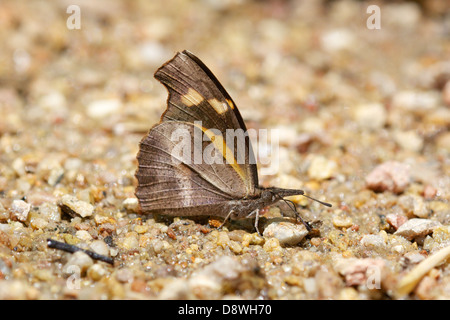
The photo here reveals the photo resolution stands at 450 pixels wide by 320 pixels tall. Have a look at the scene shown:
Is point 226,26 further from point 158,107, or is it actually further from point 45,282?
point 45,282

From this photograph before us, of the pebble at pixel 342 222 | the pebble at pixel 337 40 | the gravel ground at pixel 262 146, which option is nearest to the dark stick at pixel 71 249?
the gravel ground at pixel 262 146

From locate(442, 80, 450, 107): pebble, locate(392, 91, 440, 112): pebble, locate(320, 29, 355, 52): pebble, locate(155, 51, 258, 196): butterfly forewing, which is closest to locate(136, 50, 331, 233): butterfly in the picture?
locate(155, 51, 258, 196): butterfly forewing

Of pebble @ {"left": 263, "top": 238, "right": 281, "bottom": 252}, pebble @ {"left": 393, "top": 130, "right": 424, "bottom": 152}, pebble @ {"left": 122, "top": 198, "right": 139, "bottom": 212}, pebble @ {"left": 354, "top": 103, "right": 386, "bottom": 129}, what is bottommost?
pebble @ {"left": 263, "top": 238, "right": 281, "bottom": 252}

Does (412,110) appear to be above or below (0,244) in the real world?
above

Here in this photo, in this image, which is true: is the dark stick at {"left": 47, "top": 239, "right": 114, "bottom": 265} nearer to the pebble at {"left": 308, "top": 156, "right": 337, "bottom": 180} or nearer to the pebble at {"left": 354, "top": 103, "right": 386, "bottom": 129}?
the pebble at {"left": 308, "top": 156, "right": 337, "bottom": 180}

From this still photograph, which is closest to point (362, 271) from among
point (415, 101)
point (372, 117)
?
point (372, 117)

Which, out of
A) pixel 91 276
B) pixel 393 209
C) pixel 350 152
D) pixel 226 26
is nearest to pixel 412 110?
pixel 350 152

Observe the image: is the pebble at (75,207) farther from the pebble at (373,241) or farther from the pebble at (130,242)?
the pebble at (373,241)

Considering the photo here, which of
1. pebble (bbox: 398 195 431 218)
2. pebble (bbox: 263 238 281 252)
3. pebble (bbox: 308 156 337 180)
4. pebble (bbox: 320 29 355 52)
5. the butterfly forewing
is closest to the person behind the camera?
the butterfly forewing
